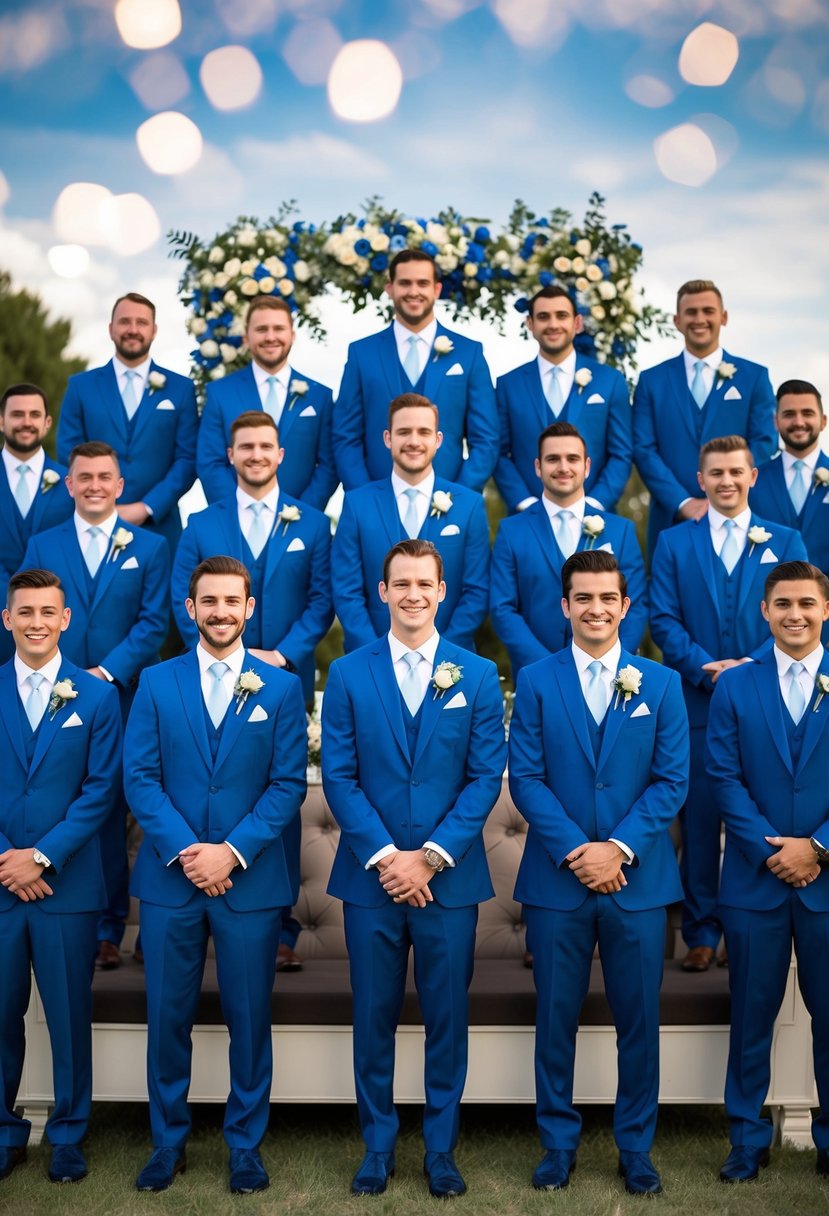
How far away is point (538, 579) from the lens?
656 centimetres

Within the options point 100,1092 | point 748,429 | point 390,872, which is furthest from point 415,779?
point 748,429

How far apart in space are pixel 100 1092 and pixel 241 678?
6.22 ft

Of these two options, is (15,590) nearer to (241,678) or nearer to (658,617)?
(241,678)

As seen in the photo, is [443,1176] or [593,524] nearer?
[443,1176]

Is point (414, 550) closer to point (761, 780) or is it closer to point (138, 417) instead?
point (761, 780)

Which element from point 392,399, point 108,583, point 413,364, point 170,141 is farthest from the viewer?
point 170,141

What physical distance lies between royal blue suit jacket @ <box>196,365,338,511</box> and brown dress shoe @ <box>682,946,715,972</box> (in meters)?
2.88

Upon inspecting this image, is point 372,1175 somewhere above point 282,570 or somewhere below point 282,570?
below

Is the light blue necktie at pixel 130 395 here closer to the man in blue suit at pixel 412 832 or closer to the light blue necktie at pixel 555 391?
the light blue necktie at pixel 555 391

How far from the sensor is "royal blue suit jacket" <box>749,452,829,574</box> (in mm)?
7195

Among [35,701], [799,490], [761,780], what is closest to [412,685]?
[761,780]

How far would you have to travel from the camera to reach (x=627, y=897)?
5262 millimetres

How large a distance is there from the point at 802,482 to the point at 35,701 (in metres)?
3.94

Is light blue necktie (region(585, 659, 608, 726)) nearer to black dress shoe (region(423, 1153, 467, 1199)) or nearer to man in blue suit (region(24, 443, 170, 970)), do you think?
black dress shoe (region(423, 1153, 467, 1199))
